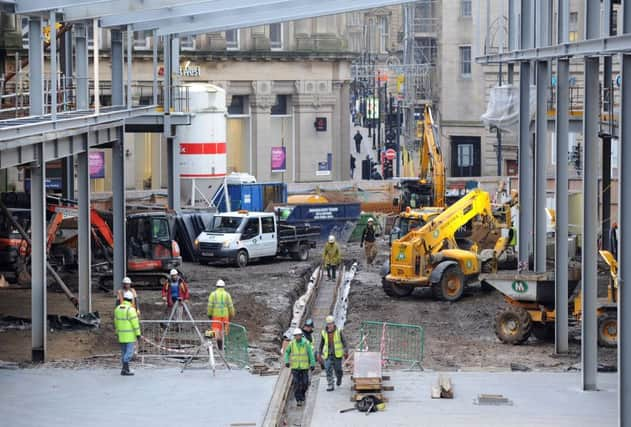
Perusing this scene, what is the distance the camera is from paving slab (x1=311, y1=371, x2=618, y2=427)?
20766 mm

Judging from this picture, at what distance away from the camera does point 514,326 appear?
2927 cm

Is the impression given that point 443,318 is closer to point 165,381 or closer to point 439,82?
point 165,381

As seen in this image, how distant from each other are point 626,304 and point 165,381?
29.9 feet

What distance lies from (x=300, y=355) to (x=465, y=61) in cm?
5502

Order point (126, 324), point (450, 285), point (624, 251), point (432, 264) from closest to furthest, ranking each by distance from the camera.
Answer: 1. point (624, 251)
2. point (126, 324)
3. point (450, 285)
4. point (432, 264)

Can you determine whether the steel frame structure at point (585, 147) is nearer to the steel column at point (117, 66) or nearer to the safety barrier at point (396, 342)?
the safety barrier at point (396, 342)

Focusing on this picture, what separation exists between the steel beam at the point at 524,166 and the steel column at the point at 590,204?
7.65 metres

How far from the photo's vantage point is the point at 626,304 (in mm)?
18047

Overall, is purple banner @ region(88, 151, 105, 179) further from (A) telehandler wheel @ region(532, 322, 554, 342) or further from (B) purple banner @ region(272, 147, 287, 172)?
(A) telehandler wheel @ region(532, 322, 554, 342)

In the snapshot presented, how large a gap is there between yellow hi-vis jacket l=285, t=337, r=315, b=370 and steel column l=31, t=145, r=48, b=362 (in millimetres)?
5847

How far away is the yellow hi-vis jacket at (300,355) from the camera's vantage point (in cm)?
2209

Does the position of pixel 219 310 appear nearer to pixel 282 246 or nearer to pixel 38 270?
pixel 38 270

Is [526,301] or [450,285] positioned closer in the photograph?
[526,301]

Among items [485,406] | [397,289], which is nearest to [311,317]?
[397,289]
